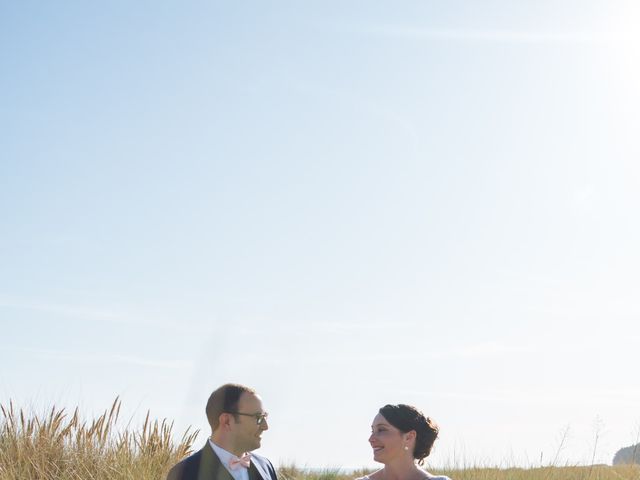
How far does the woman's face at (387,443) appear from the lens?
6.33 meters

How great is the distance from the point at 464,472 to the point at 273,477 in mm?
6382

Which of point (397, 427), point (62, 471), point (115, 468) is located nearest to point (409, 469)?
point (397, 427)

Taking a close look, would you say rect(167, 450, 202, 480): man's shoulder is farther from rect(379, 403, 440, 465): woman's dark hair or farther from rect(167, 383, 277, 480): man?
rect(379, 403, 440, 465): woman's dark hair

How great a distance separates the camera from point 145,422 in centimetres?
1027

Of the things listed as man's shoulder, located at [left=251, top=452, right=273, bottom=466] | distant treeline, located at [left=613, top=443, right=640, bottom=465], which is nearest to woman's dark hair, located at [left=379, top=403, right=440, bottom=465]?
man's shoulder, located at [left=251, top=452, right=273, bottom=466]

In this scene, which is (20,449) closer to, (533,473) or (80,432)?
(80,432)

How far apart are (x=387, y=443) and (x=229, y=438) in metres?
1.38

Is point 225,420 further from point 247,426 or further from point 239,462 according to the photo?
point 239,462

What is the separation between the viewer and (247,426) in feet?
18.3

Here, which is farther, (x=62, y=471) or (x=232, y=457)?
(x=62, y=471)

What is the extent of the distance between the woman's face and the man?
3.63ft

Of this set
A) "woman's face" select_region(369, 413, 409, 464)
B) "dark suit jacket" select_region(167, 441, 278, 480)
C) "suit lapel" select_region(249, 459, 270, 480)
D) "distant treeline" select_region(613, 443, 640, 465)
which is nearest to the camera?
"dark suit jacket" select_region(167, 441, 278, 480)

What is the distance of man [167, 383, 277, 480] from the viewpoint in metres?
5.58

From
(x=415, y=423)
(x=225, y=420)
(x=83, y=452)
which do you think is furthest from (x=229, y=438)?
(x=83, y=452)
